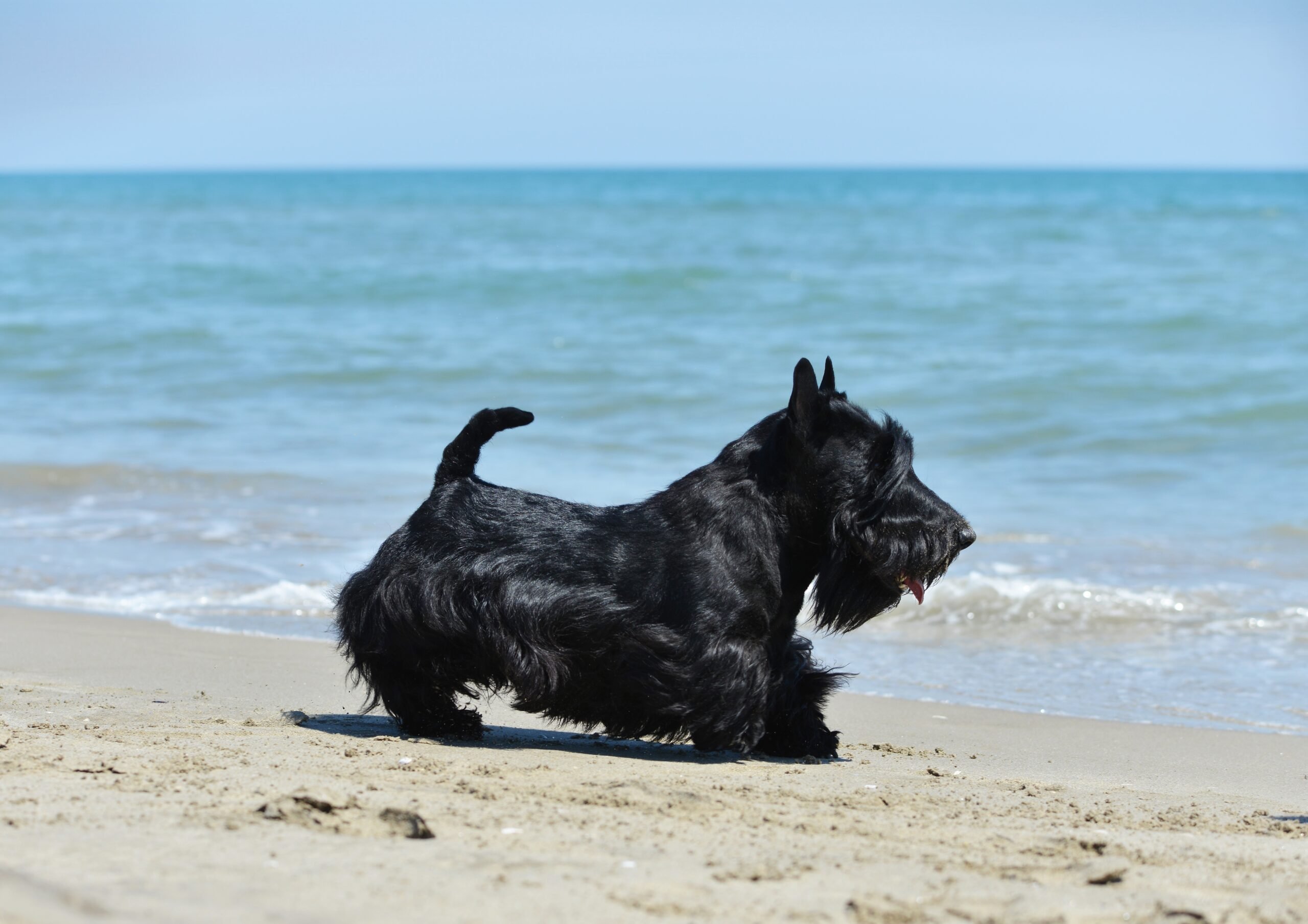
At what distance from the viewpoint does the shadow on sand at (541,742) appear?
4277 mm

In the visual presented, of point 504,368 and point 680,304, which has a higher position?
point 680,304

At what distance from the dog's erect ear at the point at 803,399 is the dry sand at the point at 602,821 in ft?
3.46

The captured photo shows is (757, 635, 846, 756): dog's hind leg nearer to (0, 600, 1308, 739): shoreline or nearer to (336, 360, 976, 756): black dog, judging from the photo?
(336, 360, 976, 756): black dog

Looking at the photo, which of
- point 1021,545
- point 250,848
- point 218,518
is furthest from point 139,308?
point 250,848

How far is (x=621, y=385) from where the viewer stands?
14.5 meters

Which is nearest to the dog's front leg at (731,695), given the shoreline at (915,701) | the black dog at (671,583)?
the black dog at (671,583)

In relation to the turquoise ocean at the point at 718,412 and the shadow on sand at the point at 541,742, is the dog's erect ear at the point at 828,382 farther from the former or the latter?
the turquoise ocean at the point at 718,412

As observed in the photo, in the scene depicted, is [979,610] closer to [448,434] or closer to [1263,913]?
[1263,913]

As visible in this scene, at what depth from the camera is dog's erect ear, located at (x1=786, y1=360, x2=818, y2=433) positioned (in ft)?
13.3

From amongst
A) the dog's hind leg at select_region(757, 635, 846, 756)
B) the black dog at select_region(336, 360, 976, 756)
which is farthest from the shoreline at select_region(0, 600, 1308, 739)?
the black dog at select_region(336, 360, 976, 756)

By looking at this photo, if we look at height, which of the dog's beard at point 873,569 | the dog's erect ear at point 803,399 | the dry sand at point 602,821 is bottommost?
the dry sand at point 602,821

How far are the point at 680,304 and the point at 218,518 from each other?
13823 millimetres

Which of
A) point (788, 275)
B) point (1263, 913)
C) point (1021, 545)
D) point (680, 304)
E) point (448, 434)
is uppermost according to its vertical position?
point (788, 275)

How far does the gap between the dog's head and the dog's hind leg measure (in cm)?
31
